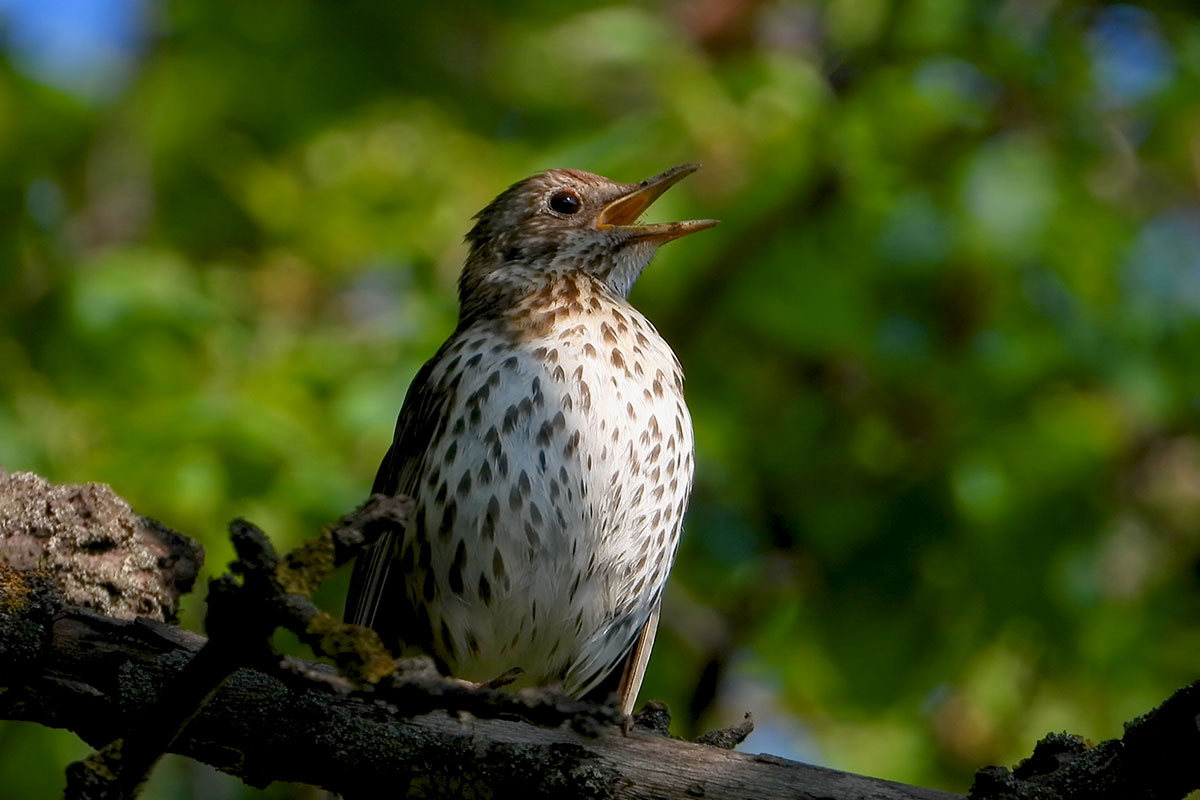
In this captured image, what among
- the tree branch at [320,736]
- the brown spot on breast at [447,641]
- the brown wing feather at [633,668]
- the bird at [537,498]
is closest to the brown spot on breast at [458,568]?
the bird at [537,498]

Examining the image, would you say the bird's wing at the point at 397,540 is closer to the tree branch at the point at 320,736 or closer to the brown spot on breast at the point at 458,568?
the brown spot on breast at the point at 458,568

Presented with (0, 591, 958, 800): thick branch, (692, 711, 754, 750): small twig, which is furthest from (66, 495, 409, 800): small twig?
(692, 711, 754, 750): small twig

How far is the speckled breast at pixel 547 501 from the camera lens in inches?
169

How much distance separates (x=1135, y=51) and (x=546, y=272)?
13.7 ft

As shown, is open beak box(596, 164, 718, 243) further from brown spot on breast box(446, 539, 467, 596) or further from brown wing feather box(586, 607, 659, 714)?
brown spot on breast box(446, 539, 467, 596)

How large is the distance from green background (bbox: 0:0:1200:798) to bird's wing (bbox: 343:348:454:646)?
30.4 inches

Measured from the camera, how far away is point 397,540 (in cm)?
454

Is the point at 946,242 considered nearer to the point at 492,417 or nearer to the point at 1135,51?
the point at 1135,51

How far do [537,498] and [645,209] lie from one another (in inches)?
67.5

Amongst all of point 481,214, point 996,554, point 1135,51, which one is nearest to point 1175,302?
point 996,554

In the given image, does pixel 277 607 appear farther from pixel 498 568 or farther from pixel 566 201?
pixel 566 201

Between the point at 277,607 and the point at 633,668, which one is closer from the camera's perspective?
the point at 277,607

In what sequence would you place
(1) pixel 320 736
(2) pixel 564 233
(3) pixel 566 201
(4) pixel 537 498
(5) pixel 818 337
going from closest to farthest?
1. (1) pixel 320 736
2. (4) pixel 537 498
3. (2) pixel 564 233
4. (3) pixel 566 201
5. (5) pixel 818 337

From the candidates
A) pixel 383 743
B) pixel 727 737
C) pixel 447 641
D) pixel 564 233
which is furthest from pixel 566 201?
pixel 383 743
